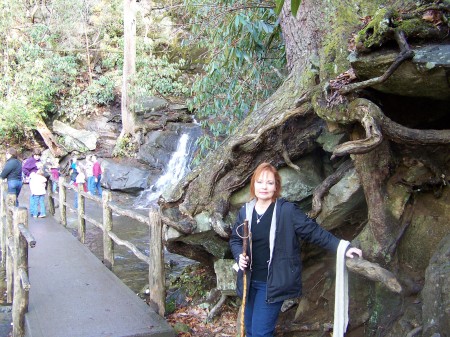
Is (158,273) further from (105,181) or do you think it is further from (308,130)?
(105,181)

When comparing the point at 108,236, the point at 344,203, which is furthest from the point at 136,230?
the point at 344,203

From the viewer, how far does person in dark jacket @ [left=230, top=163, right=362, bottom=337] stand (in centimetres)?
329

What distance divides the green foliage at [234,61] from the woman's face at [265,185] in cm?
366

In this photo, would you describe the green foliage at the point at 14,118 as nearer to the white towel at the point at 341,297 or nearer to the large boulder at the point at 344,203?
the large boulder at the point at 344,203

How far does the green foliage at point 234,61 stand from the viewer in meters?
→ 7.09

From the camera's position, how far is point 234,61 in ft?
24.6

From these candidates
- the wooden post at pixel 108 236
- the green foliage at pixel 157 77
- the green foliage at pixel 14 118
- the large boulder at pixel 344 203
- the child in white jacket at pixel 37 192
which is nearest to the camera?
the large boulder at pixel 344 203

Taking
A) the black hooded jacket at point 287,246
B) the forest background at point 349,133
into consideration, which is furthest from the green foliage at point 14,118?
the black hooded jacket at point 287,246

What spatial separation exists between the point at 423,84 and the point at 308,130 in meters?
2.06

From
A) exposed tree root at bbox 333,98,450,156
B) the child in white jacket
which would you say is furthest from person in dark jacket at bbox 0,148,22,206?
exposed tree root at bbox 333,98,450,156

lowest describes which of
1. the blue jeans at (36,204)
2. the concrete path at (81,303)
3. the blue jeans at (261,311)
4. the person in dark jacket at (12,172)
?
the concrete path at (81,303)

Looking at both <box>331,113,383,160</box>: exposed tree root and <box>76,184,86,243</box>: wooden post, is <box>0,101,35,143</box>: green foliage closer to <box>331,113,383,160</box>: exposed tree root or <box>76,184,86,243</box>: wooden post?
<box>76,184,86,243</box>: wooden post

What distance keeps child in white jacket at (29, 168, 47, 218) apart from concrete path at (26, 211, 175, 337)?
3363mm

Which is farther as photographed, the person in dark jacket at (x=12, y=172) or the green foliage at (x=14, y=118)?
the green foliage at (x=14, y=118)
